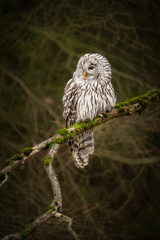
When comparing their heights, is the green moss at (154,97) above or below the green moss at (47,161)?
above

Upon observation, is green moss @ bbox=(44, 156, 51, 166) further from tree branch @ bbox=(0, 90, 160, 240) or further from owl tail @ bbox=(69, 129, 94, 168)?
owl tail @ bbox=(69, 129, 94, 168)

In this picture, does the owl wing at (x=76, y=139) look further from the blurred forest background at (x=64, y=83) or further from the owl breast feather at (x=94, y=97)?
the blurred forest background at (x=64, y=83)

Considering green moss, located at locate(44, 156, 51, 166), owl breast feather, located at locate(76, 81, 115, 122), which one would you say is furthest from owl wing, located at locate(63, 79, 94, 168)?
green moss, located at locate(44, 156, 51, 166)

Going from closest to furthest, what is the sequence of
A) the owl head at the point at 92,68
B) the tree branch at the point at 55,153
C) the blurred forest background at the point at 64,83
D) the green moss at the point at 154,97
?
1. the tree branch at the point at 55,153
2. the green moss at the point at 154,97
3. the owl head at the point at 92,68
4. the blurred forest background at the point at 64,83

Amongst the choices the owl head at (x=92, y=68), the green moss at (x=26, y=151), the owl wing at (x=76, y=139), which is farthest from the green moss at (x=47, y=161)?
the owl head at (x=92, y=68)

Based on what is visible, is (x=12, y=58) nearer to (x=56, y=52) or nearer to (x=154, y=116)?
(x=56, y=52)

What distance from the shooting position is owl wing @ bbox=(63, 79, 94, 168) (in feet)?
9.41

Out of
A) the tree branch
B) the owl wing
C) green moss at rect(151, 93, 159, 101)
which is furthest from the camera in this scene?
the owl wing

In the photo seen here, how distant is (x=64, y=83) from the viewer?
3.56m

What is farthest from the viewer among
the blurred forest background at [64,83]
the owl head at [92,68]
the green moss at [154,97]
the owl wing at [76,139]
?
the blurred forest background at [64,83]

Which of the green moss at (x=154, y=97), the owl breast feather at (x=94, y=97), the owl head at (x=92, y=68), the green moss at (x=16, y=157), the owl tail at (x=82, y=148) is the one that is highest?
the owl head at (x=92, y=68)

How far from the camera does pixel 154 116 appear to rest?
3283mm

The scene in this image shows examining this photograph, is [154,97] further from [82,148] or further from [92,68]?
[82,148]

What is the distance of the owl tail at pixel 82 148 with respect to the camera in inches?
116
